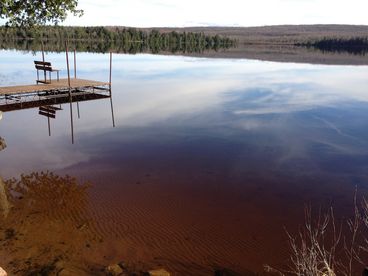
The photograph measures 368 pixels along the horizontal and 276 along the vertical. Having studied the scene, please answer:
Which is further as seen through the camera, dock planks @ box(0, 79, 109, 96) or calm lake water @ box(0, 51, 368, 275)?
dock planks @ box(0, 79, 109, 96)

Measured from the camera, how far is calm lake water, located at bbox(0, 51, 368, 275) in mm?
6875

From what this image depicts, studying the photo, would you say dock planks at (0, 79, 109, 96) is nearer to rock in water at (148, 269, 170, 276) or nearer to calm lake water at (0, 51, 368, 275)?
calm lake water at (0, 51, 368, 275)

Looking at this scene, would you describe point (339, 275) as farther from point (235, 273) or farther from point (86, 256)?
point (86, 256)

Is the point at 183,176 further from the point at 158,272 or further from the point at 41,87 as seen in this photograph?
the point at 41,87

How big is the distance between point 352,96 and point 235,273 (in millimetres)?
20767

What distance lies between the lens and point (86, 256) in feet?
21.2

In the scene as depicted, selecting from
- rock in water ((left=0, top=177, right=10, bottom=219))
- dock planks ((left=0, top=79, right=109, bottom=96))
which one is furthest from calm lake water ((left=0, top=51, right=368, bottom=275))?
dock planks ((left=0, top=79, right=109, bottom=96))

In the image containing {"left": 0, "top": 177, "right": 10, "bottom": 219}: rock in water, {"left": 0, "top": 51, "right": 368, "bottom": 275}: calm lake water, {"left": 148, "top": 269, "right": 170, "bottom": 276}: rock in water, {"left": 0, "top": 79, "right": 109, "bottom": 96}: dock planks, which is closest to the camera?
{"left": 148, "top": 269, "right": 170, "bottom": 276}: rock in water

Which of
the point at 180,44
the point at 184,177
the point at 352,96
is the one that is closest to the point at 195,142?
the point at 184,177

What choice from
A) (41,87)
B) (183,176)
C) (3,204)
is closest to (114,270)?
(3,204)

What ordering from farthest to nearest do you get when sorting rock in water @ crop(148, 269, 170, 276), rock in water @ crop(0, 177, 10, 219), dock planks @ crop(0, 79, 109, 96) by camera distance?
1. dock planks @ crop(0, 79, 109, 96)
2. rock in water @ crop(0, 177, 10, 219)
3. rock in water @ crop(148, 269, 170, 276)

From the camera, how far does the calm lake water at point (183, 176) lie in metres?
6.88

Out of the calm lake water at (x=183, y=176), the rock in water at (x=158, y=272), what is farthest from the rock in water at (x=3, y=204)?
the rock in water at (x=158, y=272)

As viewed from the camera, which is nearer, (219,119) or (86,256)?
(86,256)
